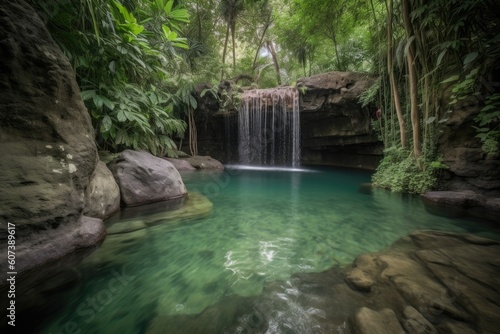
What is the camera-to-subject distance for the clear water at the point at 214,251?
60.5 inches

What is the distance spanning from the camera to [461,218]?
332 centimetres

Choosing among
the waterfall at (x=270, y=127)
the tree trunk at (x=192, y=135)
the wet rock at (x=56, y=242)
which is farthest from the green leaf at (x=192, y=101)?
the wet rock at (x=56, y=242)

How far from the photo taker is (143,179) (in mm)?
3930

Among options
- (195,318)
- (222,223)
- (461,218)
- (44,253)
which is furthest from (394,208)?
(44,253)

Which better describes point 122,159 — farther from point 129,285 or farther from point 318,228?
point 318,228

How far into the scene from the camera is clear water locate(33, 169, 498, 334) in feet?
5.04

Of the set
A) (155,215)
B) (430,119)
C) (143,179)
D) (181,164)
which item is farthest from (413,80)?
(181,164)

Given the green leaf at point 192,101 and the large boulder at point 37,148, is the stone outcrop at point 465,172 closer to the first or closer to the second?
the large boulder at point 37,148

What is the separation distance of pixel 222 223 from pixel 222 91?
364 inches

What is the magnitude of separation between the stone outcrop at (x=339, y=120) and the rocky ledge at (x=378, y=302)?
7918 millimetres

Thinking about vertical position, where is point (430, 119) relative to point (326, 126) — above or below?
below

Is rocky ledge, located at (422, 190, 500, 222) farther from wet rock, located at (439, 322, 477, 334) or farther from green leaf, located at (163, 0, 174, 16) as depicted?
green leaf, located at (163, 0, 174, 16)

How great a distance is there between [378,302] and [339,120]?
9.90 meters

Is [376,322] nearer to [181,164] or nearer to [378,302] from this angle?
[378,302]
